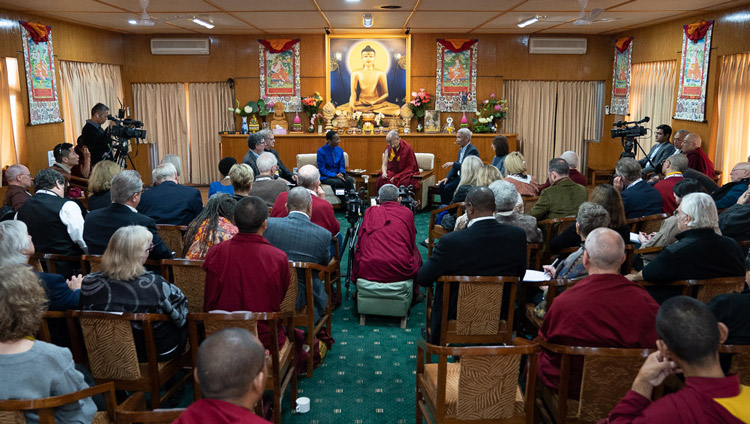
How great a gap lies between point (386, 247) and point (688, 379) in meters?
3.12

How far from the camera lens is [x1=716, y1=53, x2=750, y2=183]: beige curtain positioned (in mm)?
7921

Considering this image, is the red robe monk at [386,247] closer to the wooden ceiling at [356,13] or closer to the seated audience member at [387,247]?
the seated audience member at [387,247]

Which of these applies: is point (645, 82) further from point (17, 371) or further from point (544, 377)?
point (17, 371)

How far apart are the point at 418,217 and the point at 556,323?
21.6ft

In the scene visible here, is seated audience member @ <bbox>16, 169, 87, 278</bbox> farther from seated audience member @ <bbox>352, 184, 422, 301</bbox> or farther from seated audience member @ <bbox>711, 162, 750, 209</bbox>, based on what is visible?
seated audience member @ <bbox>711, 162, 750, 209</bbox>

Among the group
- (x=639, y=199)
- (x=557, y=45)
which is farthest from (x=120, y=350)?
(x=557, y=45)

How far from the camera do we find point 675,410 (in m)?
1.77

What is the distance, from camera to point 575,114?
12516 millimetres

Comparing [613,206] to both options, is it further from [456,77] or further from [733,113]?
[456,77]

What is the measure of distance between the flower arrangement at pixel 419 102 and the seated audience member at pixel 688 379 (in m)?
10.3

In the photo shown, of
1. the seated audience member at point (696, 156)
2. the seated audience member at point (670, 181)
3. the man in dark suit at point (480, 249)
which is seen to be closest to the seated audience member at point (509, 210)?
the man in dark suit at point (480, 249)

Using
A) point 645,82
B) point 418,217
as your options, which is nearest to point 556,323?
point 418,217

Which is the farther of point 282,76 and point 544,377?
point 282,76

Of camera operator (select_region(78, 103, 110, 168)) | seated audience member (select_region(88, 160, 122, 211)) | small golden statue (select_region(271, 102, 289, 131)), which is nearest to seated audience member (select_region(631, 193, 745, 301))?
seated audience member (select_region(88, 160, 122, 211))
